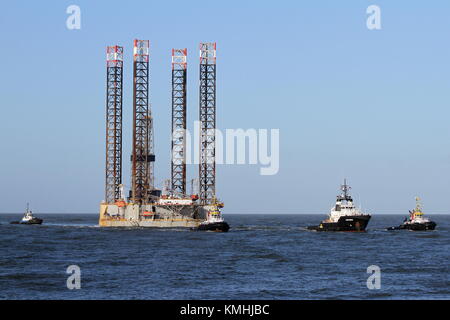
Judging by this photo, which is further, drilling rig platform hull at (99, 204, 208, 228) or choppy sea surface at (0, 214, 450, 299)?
drilling rig platform hull at (99, 204, 208, 228)

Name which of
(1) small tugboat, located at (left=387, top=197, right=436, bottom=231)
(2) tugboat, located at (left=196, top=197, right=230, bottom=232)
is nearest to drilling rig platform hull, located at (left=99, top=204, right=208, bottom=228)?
(2) tugboat, located at (left=196, top=197, right=230, bottom=232)

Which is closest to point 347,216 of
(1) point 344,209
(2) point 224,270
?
(1) point 344,209

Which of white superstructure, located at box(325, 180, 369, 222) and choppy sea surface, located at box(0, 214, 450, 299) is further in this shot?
white superstructure, located at box(325, 180, 369, 222)

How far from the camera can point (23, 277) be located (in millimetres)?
49438

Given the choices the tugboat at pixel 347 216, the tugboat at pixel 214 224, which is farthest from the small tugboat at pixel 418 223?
the tugboat at pixel 214 224

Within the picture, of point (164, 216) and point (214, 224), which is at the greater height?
point (164, 216)

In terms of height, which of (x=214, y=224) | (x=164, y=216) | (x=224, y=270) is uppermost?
(x=164, y=216)

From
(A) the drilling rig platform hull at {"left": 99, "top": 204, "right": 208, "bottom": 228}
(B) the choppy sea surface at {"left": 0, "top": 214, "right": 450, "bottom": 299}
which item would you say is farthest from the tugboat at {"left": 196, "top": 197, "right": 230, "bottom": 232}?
(B) the choppy sea surface at {"left": 0, "top": 214, "right": 450, "bottom": 299}

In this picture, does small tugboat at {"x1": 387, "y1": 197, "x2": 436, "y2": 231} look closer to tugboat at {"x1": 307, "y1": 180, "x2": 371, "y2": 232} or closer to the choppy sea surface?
tugboat at {"x1": 307, "y1": 180, "x2": 371, "y2": 232}

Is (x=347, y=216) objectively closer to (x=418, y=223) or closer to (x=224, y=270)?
(x=418, y=223)

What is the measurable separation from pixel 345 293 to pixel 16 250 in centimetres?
4697

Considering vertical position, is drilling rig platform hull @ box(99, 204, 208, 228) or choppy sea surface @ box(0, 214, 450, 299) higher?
drilling rig platform hull @ box(99, 204, 208, 228)
